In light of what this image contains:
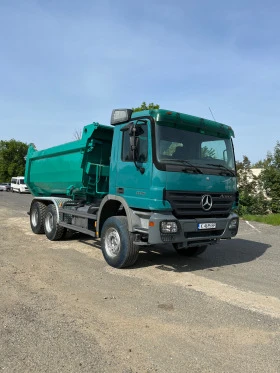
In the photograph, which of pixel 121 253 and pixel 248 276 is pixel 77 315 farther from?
pixel 248 276

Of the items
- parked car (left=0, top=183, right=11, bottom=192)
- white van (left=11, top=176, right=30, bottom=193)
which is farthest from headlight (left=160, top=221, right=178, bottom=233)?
parked car (left=0, top=183, right=11, bottom=192)

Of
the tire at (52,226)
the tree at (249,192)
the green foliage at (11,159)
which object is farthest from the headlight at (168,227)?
the green foliage at (11,159)

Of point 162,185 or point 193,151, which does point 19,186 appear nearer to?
point 193,151

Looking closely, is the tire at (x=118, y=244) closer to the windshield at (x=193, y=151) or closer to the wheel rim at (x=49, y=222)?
the windshield at (x=193, y=151)

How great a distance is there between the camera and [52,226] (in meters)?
9.38

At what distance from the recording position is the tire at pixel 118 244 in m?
6.29

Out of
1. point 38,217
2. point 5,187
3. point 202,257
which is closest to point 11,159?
point 5,187

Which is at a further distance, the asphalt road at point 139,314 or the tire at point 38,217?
the tire at point 38,217

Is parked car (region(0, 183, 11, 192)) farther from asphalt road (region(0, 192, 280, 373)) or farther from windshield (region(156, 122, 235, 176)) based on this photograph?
windshield (region(156, 122, 235, 176))

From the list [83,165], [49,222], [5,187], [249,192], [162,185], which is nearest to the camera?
[162,185]

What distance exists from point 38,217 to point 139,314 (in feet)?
21.5

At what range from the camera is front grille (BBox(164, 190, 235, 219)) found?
5.89m

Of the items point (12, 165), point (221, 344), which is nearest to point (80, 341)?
point (221, 344)

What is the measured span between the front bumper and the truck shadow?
78cm
